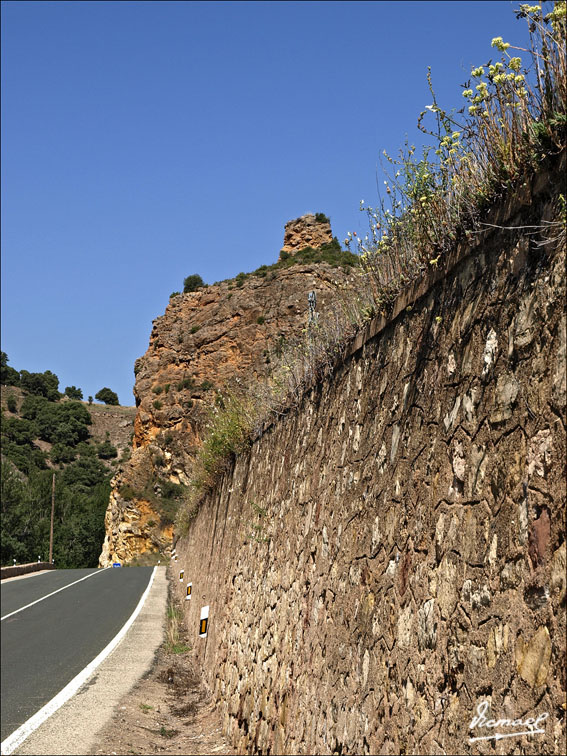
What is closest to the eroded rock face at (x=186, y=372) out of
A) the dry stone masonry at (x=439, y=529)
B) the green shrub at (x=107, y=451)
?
the green shrub at (x=107, y=451)

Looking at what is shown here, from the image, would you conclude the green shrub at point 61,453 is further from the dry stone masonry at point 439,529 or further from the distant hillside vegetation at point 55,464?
the dry stone masonry at point 439,529

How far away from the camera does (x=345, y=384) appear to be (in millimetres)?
5371

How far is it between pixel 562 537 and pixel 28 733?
6.71 meters

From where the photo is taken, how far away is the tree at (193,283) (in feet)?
219

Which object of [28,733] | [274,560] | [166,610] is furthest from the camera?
[166,610]

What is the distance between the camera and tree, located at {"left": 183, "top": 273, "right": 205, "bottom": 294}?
6679 centimetres

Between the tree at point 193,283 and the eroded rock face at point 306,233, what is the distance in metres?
8.54

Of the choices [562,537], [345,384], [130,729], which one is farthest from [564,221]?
[130,729]

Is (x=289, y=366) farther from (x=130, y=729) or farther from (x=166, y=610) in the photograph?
(x=166, y=610)

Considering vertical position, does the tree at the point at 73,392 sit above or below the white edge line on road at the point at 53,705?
above

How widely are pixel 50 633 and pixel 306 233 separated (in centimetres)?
5567

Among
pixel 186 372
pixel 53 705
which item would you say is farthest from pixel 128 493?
pixel 53 705

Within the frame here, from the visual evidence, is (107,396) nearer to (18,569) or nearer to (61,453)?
(61,453)

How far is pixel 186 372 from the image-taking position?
60.7 metres
